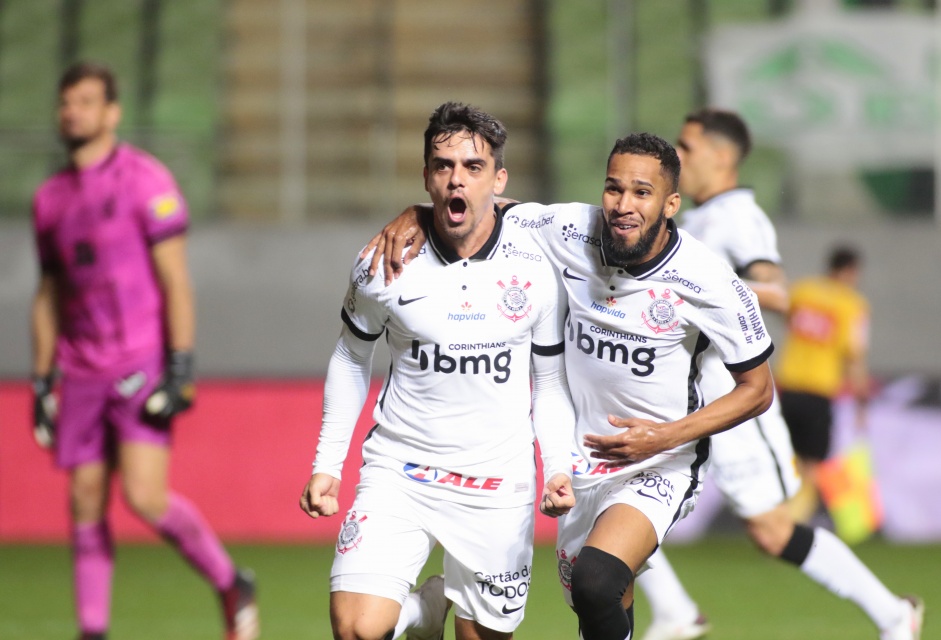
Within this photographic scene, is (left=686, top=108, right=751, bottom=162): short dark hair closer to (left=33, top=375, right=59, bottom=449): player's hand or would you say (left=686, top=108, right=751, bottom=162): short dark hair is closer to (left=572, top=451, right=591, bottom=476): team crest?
(left=572, top=451, right=591, bottom=476): team crest

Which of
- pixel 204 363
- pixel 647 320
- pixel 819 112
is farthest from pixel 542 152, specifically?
pixel 647 320

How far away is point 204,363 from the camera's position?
11.0 metres

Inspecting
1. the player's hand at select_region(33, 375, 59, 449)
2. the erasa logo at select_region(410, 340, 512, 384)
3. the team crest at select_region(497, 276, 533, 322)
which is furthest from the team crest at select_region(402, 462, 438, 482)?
the player's hand at select_region(33, 375, 59, 449)

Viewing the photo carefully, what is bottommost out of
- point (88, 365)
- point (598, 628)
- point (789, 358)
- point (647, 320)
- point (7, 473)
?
point (7, 473)

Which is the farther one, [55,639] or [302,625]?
[302,625]

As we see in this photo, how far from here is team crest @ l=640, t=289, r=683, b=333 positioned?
3938mm

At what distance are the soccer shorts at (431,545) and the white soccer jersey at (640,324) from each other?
408 millimetres

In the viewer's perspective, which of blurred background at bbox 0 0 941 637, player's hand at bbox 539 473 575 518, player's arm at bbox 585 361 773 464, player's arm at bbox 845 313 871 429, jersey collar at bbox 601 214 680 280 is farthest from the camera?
blurred background at bbox 0 0 941 637

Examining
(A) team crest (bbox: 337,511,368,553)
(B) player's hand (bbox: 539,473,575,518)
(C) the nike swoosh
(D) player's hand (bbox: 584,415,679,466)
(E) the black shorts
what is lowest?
(E) the black shorts

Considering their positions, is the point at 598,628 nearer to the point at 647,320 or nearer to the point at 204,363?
the point at 647,320

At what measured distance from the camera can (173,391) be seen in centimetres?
506

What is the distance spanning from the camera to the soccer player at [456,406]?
12.4ft

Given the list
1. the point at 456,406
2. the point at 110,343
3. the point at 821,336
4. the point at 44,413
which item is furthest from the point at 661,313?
the point at 821,336

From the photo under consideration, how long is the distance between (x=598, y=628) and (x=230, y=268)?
7.76 m
